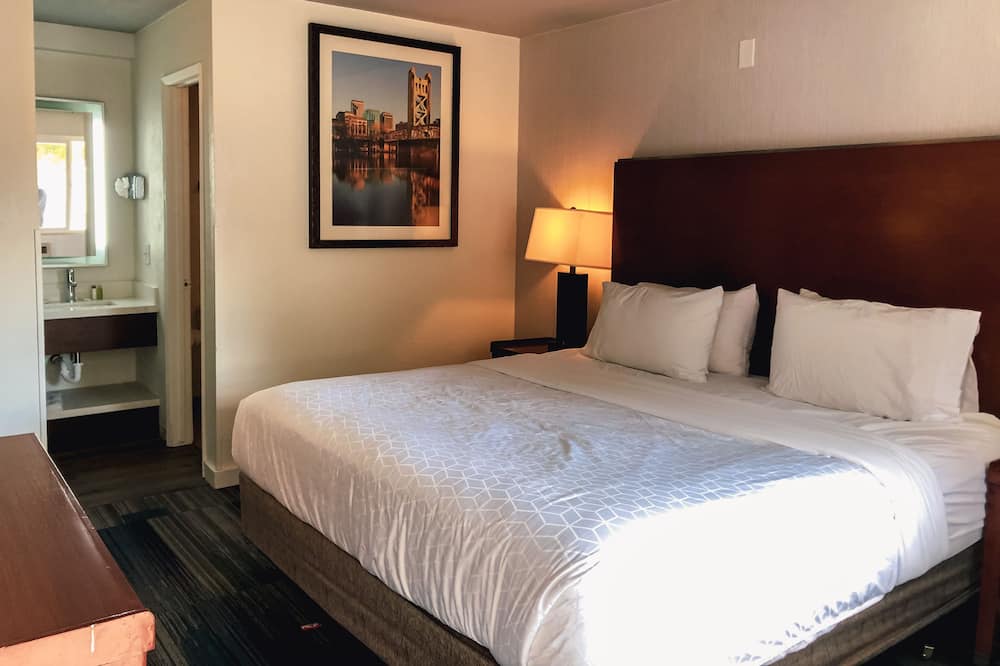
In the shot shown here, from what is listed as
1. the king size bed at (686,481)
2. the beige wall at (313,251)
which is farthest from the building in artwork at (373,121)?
the king size bed at (686,481)

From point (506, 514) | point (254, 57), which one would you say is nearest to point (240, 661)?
point (506, 514)

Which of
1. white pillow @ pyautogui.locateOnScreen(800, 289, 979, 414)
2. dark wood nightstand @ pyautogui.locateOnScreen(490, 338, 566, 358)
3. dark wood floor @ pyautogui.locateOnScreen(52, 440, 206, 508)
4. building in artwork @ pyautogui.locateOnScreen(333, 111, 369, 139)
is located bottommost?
dark wood floor @ pyautogui.locateOnScreen(52, 440, 206, 508)

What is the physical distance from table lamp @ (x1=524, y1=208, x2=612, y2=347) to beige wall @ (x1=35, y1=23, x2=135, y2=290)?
2.67 meters

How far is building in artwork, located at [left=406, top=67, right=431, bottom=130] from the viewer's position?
15.4 ft

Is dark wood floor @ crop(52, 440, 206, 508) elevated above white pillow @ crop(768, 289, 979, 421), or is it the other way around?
white pillow @ crop(768, 289, 979, 421)

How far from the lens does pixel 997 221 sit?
115 inches

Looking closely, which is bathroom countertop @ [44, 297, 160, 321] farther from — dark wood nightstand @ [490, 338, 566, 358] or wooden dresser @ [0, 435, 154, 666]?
wooden dresser @ [0, 435, 154, 666]

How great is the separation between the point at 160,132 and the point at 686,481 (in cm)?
384

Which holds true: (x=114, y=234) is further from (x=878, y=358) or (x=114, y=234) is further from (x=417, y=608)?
(x=878, y=358)

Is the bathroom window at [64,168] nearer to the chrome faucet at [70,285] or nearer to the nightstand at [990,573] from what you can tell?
the chrome faucet at [70,285]

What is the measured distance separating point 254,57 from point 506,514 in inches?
119

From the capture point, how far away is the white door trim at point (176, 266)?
15.4 ft

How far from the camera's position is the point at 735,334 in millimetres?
3592

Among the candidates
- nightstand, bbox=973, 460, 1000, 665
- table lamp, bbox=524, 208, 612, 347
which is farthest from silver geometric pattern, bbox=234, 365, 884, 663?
table lamp, bbox=524, 208, 612, 347
